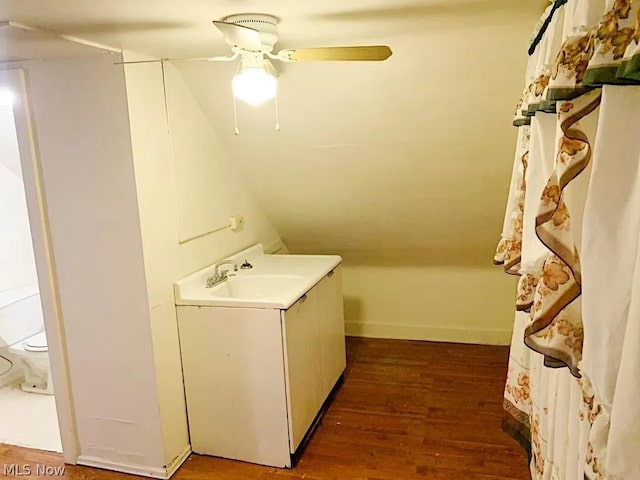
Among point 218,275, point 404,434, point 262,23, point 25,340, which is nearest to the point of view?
point 262,23

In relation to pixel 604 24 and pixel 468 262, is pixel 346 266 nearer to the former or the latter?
pixel 468 262

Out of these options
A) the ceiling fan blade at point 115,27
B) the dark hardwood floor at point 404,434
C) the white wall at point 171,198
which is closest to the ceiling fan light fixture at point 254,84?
the ceiling fan blade at point 115,27

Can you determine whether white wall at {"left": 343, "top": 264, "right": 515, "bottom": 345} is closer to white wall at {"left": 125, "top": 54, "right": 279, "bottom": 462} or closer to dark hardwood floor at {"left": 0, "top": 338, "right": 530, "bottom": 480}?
dark hardwood floor at {"left": 0, "top": 338, "right": 530, "bottom": 480}

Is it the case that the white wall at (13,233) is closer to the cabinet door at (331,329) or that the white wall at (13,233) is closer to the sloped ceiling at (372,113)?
the sloped ceiling at (372,113)

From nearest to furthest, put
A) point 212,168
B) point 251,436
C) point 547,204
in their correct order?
point 547,204
point 251,436
point 212,168

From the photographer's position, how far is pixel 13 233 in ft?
13.0

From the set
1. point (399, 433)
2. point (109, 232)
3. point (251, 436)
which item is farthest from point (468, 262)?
point (109, 232)

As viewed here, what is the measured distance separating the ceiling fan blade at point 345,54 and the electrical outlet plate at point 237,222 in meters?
1.56

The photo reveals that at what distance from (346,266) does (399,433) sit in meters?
1.73

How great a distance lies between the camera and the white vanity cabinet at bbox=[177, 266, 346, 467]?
257 cm

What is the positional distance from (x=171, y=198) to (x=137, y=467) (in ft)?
4.45

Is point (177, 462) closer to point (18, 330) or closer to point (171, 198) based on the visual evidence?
point (171, 198)

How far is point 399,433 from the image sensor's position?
287 cm

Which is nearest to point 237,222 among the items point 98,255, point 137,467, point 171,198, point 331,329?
point 171,198
